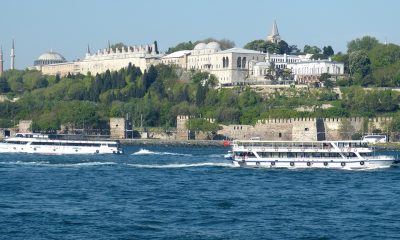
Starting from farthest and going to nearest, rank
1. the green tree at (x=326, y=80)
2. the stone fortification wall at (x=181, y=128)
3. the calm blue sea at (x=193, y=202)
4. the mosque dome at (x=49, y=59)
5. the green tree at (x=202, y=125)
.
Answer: the mosque dome at (x=49, y=59)
the green tree at (x=326, y=80)
the stone fortification wall at (x=181, y=128)
the green tree at (x=202, y=125)
the calm blue sea at (x=193, y=202)

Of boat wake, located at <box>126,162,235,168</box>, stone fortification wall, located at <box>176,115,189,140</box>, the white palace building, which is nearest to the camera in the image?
boat wake, located at <box>126,162,235,168</box>

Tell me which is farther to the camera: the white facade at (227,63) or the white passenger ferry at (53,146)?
the white facade at (227,63)

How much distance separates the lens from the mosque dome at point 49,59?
171000 mm

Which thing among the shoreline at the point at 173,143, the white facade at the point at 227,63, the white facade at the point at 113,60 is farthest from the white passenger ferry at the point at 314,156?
the white facade at the point at 113,60

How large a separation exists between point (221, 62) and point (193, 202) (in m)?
86.1

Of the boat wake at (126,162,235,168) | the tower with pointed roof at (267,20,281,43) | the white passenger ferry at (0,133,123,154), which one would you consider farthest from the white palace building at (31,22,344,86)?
the boat wake at (126,162,235,168)

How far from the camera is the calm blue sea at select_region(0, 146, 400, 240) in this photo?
3594 centimetres

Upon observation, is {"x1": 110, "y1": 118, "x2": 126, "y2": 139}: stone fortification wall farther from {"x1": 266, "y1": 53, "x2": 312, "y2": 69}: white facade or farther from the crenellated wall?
{"x1": 266, "y1": 53, "x2": 312, "y2": 69}: white facade

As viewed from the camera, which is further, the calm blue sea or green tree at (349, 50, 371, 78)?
green tree at (349, 50, 371, 78)

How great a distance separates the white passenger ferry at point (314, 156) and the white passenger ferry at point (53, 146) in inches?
652

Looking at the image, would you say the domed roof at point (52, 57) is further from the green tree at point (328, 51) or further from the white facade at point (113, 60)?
the green tree at point (328, 51)

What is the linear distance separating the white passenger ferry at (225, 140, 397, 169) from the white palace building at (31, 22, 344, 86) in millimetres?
60077

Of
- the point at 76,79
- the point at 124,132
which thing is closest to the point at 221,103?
the point at 124,132

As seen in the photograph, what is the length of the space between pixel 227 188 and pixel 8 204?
9.99 meters
